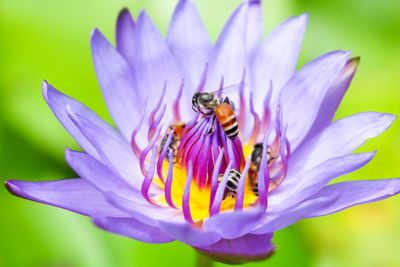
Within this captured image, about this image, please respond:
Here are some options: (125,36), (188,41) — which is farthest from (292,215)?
(125,36)

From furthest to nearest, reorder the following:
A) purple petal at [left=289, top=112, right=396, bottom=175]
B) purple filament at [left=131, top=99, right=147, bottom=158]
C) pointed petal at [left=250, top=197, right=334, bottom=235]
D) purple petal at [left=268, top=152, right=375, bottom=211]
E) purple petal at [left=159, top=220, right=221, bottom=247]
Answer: purple filament at [left=131, top=99, right=147, bottom=158], purple petal at [left=289, top=112, right=396, bottom=175], purple petal at [left=268, top=152, right=375, bottom=211], pointed petal at [left=250, top=197, right=334, bottom=235], purple petal at [left=159, top=220, right=221, bottom=247]

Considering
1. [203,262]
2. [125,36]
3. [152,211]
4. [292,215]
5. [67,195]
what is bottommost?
[203,262]

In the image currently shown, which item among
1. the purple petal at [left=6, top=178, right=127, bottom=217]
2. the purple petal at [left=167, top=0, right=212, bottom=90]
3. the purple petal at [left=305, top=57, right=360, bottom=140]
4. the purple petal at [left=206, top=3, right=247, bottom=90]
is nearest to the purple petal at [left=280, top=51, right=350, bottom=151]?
the purple petal at [left=305, top=57, right=360, bottom=140]

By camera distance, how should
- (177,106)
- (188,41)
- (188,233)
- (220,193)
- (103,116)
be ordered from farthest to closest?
1. (103,116)
2. (188,41)
3. (177,106)
4. (220,193)
5. (188,233)

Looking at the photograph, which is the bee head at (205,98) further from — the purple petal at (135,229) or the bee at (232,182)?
the purple petal at (135,229)

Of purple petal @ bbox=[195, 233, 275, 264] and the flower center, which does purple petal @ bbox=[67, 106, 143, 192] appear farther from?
purple petal @ bbox=[195, 233, 275, 264]

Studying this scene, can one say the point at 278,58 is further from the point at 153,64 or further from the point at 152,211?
the point at 152,211

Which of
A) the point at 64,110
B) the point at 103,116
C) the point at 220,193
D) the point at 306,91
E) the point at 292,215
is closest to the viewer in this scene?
the point at 292,215
